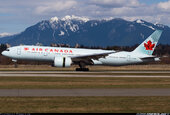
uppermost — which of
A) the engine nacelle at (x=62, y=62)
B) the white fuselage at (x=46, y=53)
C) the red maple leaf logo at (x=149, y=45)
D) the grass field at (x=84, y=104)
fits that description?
the red maple leaf logo at (x=149, y=45)

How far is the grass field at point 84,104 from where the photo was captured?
49.6ft

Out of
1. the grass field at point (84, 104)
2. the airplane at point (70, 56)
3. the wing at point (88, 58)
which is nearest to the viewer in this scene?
the grass field at point (84, 104)

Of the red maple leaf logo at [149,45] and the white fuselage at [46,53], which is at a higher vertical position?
the red maple leaf logo at [149,45]

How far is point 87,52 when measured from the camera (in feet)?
167

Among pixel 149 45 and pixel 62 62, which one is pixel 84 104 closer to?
pixel 62 62

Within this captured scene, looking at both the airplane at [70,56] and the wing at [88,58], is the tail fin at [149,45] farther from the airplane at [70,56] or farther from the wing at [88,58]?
the wing at [88,58]

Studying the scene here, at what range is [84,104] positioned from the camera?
661 inches

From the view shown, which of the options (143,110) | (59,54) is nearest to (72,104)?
(143,110)

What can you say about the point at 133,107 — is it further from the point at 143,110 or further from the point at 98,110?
the point at 98,110

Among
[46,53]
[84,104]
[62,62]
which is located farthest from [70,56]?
[84,104]

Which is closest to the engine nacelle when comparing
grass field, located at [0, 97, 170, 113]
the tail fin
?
the tail fin

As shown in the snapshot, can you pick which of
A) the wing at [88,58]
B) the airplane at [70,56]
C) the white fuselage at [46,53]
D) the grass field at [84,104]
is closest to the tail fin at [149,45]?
the airplane at [70,56]

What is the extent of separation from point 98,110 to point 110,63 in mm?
37184

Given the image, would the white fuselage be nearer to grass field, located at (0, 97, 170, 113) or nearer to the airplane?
the airplane
